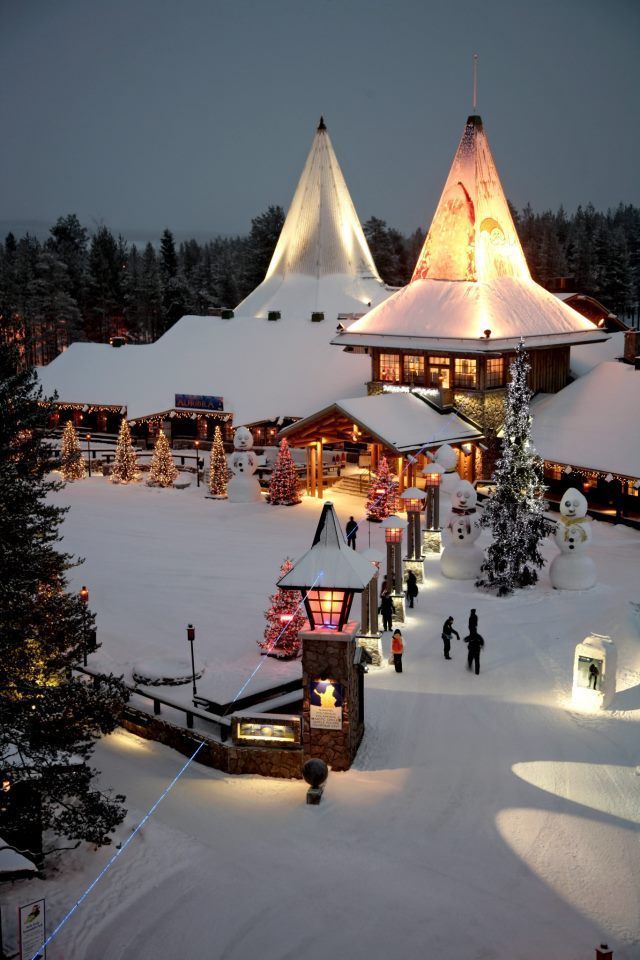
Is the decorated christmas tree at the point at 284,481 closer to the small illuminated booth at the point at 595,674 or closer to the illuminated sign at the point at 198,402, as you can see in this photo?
the illuminated sign at the point at 198,402

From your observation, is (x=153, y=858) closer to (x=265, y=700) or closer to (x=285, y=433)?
(x=265, y=700)

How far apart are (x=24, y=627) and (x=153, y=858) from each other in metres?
3.42

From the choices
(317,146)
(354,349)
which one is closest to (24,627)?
(354,349)

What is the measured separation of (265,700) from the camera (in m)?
16.4

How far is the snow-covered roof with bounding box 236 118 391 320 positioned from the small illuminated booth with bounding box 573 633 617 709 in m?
32.1

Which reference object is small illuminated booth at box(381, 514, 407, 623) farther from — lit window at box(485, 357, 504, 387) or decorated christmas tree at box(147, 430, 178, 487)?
decorated christmas tree at box(147, 430, 178, 487)

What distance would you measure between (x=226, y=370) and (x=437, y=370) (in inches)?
408

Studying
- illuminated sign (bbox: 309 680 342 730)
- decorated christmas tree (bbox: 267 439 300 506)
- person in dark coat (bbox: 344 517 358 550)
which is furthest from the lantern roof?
decorated christmas tree (bbox: 267 439 300 506)

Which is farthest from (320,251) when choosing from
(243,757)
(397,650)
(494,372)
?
(243,757)

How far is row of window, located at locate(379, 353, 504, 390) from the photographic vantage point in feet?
108

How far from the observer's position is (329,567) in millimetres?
14695

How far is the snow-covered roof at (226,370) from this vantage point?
37.9 meters

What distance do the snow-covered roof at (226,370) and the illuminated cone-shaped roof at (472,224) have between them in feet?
19.6

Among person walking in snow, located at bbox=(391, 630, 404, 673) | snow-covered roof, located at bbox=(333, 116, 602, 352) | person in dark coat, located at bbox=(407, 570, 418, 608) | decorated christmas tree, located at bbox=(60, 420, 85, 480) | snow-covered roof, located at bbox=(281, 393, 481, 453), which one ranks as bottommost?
person walking in snow, located at bbox=(391, 630, 404, 673)
